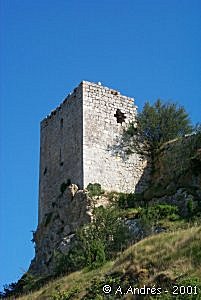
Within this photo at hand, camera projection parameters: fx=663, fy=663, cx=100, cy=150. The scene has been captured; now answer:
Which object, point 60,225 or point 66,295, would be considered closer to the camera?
point 66,295

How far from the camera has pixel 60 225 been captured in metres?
26.9

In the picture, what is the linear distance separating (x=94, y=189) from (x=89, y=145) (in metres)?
2.04

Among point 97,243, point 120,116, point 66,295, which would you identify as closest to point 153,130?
point 120,116

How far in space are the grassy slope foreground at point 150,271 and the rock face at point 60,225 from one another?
620cm

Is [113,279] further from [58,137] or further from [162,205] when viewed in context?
[58,137]

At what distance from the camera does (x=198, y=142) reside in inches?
1029

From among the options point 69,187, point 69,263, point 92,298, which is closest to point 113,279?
point 92,298

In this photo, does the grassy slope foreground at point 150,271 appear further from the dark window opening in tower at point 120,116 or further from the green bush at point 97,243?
the dark window opening in tower at point 120,116

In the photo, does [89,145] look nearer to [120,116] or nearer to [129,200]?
[120,116]

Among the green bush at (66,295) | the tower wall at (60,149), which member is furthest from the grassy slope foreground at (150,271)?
the tower wall at (60,149)

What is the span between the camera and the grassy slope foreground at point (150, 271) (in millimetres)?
14836

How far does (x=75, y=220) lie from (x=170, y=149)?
5.01m

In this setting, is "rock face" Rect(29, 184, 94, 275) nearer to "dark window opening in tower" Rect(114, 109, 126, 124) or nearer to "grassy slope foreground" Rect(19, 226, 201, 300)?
"dark window opening in tower" Rect(114, 109, 126, 124)

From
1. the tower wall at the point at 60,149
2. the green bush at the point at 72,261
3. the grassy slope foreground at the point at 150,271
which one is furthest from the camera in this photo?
the tower wall at the point at 60,149
